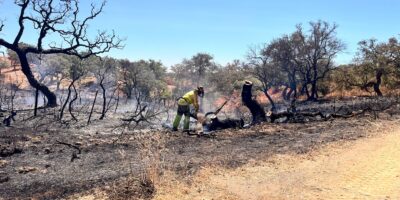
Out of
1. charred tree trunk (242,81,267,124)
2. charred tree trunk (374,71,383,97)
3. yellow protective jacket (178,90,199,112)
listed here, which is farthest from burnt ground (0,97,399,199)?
charred tree trunk (374,71,383,97)

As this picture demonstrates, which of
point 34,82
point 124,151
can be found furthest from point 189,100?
point 34,82

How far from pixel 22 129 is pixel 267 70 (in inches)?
1014

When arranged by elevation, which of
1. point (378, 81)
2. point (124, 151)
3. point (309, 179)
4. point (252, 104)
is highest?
point (378, 81)

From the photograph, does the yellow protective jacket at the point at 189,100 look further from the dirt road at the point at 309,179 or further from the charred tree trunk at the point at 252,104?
the dirt road at the point at 309,179

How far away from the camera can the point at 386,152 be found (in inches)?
383

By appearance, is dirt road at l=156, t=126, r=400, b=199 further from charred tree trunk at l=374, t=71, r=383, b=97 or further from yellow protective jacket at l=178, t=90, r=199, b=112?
charred tree trunk at l=374, t=71, r=383, b=97

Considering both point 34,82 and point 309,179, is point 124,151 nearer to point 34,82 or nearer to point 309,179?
point 309,179

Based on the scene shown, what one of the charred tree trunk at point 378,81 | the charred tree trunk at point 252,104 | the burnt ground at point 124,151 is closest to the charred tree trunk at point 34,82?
the burnt ground at point 124,151

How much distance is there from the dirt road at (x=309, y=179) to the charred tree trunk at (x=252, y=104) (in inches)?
210

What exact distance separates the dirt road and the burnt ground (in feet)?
1.50

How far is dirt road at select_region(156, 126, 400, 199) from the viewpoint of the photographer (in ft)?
23.3

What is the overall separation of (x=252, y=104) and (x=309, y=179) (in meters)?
7.56

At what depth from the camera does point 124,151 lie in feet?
32.0

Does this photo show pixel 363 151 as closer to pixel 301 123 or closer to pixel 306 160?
pixel 306 160
